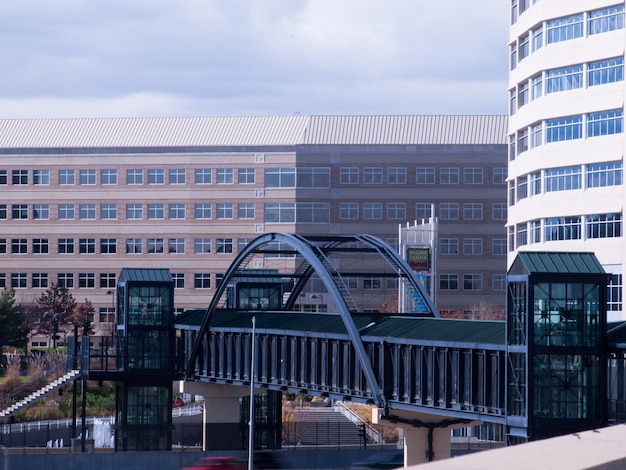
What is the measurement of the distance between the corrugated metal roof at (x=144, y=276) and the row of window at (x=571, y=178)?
808 inches

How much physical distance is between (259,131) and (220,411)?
167 feet

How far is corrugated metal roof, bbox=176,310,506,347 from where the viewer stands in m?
39.9

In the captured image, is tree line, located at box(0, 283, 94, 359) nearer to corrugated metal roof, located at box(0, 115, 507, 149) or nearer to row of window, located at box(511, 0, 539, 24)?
corrugated metal roof, located at box(0, 115, 507, 149)

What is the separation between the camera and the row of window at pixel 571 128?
6141 centimetres

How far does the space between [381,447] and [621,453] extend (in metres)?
55.4

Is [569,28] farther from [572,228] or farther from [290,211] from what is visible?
[290,211]

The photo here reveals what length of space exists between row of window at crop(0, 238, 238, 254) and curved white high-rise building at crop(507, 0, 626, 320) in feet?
174

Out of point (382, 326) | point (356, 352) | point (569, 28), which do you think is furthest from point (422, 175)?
point (356, 352)

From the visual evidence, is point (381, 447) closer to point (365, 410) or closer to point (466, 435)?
point (466, 435)

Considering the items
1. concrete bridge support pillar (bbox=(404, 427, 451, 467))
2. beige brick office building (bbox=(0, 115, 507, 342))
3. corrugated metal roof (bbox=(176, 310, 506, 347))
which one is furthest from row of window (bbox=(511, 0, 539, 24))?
beige brick office building (bbox=(0, 115, 507, 342))

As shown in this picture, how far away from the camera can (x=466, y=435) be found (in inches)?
2923

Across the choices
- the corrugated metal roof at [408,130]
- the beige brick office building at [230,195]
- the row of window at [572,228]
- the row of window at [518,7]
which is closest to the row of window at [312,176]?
the beige brick office building at [230,195]

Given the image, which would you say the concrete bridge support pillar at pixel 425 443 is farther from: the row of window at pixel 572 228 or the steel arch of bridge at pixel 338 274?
the row of window at pixel 572 228

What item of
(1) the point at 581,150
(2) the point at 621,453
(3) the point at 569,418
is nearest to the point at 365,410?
(1) the point at 581,150
